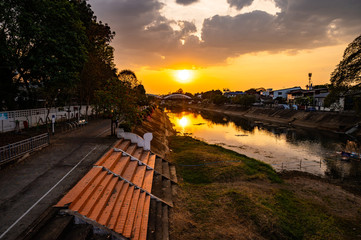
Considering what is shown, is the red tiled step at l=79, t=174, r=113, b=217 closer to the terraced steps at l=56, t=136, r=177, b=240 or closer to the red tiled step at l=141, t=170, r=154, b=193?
the terraced steps at l=56, t=136, r=177, b=240

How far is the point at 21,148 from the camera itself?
11039 millimetres

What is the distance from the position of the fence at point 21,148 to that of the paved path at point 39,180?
0.41 m

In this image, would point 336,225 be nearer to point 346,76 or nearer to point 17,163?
point 17,163

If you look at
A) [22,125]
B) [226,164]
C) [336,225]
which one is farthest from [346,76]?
[22,125]

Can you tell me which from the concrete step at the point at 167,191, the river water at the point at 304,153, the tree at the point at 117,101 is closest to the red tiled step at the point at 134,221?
the concrete step at the point at 167,191

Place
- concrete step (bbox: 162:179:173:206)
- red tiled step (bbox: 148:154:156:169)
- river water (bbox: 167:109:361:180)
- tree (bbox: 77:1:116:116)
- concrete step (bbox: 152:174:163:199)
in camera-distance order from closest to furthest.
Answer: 1. concrete step (bbox: 162:179:173:206)
2. concrete step (bbox: 152:174:163:199)
3. red tiled step (bbox: 148:154:156:169)
4. river water (bbox: 167:109:361:180)
5. tree (bbox: 77:1:116:116)

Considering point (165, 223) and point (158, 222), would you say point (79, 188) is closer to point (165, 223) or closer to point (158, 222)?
point (158, 222)

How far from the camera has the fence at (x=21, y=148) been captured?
992cm

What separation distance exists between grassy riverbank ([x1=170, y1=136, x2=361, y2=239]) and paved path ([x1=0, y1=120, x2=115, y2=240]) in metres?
5.10

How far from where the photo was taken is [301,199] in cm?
1305

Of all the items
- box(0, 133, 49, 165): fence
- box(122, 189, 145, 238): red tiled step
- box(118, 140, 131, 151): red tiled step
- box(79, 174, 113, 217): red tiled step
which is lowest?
box(122, 189, 145, 238): red tiled step

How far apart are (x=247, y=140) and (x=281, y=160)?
12184 millimetres

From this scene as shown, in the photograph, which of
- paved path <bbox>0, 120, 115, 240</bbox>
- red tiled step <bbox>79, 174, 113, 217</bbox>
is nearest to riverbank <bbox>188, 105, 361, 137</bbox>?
red tiled step <bbox>79, 174, 113, 217</bbox>

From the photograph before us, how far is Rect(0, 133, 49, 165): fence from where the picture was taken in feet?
32.6
